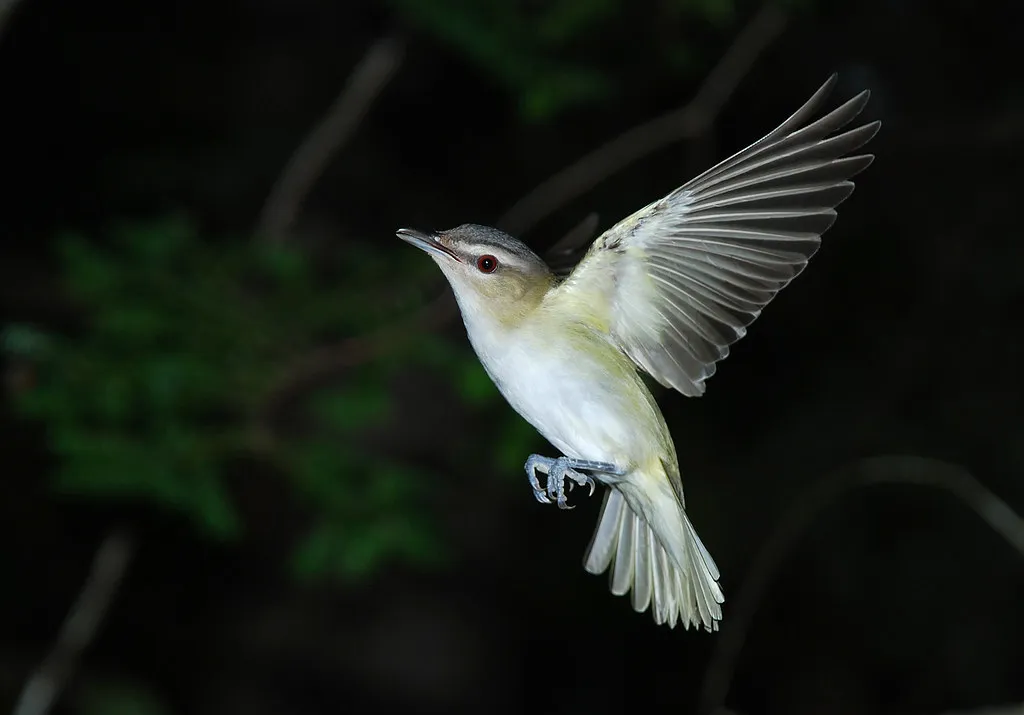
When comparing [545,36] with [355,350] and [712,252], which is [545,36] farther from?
[712,252]

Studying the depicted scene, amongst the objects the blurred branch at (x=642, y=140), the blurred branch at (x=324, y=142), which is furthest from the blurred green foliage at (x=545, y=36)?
the blurred branch at (x=324, y=142)

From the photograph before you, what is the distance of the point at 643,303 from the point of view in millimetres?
2047

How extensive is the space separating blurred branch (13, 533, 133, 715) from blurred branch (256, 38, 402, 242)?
137 cm

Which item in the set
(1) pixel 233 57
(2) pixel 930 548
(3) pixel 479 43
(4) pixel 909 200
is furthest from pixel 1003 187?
(1) pixel 233 57

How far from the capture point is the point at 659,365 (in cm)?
204

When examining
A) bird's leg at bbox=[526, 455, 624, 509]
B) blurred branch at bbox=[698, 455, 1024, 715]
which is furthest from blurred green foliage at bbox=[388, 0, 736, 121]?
bird's leg at bbox=[526, 455, 624, 509]

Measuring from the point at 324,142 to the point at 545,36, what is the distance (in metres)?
1.17

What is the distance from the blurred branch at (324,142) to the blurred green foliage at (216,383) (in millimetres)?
335

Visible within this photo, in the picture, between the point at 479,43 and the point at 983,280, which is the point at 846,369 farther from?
the point at 479,43

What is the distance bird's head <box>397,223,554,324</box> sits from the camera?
1.88 m

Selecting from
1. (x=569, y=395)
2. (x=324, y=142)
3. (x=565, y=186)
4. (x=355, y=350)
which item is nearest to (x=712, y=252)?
(x=569, y=395)

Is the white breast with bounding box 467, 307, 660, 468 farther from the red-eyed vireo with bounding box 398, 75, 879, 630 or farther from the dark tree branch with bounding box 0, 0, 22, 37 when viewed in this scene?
the dark tree branch with bounding box 0, 0, 22, 37

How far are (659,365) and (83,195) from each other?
3935 mm

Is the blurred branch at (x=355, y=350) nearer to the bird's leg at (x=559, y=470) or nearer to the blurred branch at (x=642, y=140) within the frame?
the blurred branch at (x=642, y=140)
